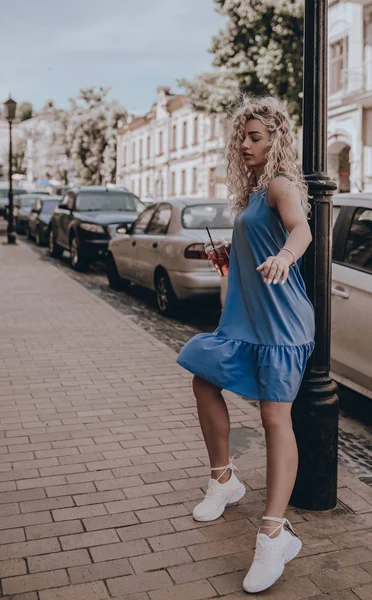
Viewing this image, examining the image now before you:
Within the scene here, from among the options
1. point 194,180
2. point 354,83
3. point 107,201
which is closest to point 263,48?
point 354,83

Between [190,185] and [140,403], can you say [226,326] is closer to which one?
[140,403]

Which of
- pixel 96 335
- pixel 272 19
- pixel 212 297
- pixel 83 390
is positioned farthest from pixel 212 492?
pixel 272 19

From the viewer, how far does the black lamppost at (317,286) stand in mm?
3689

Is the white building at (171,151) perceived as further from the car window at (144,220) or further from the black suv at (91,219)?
the car window at (144,220)

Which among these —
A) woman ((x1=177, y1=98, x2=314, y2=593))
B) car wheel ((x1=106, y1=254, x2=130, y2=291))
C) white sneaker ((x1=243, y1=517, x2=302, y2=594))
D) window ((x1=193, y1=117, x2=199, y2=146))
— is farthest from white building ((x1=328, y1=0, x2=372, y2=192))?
white sneaker ((x1=243, y1=517, x2=302, y2=594))

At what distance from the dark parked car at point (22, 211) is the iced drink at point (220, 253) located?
2357 centimetres

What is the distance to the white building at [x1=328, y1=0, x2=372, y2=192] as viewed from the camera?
97.2 feet

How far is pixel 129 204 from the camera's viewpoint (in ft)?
51.1

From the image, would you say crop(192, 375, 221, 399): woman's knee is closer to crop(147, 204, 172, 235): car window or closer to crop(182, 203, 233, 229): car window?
crop(182, 203, 233, 229): car window

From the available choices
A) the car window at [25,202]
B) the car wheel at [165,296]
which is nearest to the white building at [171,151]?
the car window at [25,202]

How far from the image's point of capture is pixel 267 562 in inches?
118

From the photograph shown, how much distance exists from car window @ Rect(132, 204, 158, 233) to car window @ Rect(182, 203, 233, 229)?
3.17 ft

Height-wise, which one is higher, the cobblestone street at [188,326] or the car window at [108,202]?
the car window at [108,202]

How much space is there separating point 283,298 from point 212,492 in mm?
1051
